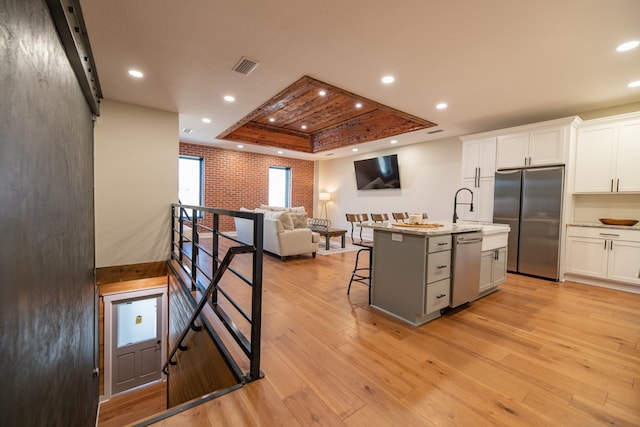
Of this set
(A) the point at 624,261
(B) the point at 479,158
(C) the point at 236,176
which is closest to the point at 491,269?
(A) the point at 624,261

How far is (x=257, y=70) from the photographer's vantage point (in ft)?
9.91

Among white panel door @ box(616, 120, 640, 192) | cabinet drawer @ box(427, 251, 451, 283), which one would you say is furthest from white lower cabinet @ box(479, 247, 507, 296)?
white panel door @ box(616, 120, 640, 192)

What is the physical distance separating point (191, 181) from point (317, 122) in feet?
12.5

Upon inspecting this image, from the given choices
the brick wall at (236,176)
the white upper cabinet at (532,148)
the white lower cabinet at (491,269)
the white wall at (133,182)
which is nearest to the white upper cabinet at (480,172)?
the white upper cabinet at (532,148)

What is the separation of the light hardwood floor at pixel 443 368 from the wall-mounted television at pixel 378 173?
457 cm

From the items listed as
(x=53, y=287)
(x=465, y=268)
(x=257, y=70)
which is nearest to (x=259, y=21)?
(x=257, y=70)

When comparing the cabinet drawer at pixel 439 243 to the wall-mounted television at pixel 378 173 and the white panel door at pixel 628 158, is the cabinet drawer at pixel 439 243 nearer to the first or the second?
the white panel door at pixel 628 158

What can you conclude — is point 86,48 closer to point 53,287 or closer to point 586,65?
point 53,287

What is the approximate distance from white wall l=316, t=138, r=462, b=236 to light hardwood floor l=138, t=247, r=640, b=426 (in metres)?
3.41

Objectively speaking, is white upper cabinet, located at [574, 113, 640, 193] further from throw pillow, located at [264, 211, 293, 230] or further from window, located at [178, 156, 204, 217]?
window, located at [178, 156, 204, 217]

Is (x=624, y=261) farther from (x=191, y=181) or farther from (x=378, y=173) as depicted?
(x=191, y=181)

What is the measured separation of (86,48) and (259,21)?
1.74 meters

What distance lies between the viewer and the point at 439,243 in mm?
2521

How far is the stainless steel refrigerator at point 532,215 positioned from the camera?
402 centimetres
